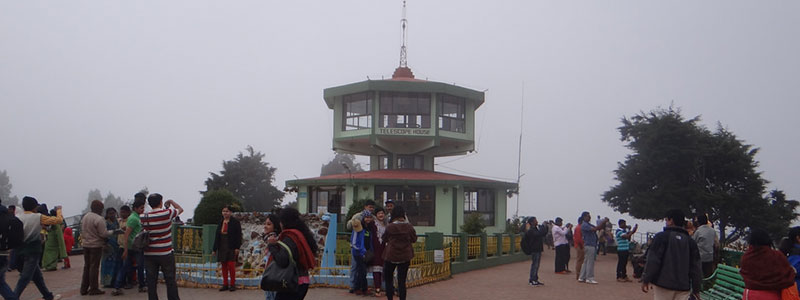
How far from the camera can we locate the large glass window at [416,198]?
26625 mm

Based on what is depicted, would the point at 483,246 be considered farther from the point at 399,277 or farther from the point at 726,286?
the point at 399,277

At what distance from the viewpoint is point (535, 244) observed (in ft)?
46.9

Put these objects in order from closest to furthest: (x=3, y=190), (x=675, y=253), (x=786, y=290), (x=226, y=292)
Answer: (x=786, y=290)
(x=675, y=253)
(x=226, y=292)
(x=3, y=190)

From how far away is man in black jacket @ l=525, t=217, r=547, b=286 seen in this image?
13.5 metres

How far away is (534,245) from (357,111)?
16264 mm

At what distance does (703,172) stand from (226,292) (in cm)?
2783

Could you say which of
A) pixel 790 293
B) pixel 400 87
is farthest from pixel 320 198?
pixel 790 293

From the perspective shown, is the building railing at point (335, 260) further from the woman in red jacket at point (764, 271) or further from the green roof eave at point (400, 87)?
the green roof eave at point (400, 87)

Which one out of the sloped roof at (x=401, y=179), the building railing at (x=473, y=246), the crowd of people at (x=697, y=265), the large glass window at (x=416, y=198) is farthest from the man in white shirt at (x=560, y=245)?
the large glass window at (x=416, y=198)

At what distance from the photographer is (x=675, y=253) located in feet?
23.8

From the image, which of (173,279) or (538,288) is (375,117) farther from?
(173,279)

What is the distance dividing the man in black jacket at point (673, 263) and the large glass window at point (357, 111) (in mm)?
21451

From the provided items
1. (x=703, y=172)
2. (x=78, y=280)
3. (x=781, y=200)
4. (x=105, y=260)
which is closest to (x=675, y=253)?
(x=105, y=260)

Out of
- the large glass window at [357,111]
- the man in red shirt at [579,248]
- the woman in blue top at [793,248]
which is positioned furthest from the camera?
the large glass window at [357,111]
